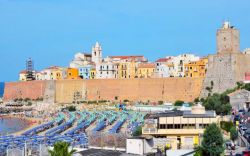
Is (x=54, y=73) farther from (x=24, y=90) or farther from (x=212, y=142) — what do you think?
(x=212, y=142)

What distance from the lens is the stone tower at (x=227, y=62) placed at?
2160 inches

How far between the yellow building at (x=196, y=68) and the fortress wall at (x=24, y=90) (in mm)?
20893

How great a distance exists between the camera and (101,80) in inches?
2844

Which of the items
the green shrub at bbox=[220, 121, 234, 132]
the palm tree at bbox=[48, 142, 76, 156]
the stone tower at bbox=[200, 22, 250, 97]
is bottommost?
the palm tree at bbox=[48, 142, 76, 156]

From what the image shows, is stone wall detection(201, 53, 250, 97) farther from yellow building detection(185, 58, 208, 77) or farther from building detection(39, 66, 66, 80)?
building detection(39, 66, 66, 80)

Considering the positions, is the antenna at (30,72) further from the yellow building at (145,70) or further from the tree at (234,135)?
the tree at (234,135)

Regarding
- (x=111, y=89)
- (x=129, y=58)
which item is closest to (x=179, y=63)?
(x=111, y=89)

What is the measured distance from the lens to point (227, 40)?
180ft

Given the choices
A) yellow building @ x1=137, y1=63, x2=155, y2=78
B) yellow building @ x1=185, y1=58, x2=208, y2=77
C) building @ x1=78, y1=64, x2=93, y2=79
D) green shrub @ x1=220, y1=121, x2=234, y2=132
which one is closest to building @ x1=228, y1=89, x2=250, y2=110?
green shrub @ x1=220, y1=121, x2=234, y2=132

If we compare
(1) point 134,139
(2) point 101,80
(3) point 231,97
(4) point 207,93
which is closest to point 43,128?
(3) point 231,97

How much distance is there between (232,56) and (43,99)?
31.8m

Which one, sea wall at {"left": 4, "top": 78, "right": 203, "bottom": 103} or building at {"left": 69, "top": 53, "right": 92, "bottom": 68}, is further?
building at {"left": 69, "top": 53, "right": 92, "bottom": 68}

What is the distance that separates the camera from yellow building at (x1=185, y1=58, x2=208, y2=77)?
6669 cm

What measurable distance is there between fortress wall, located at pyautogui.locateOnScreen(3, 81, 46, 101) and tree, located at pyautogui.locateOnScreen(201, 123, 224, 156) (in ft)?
205
